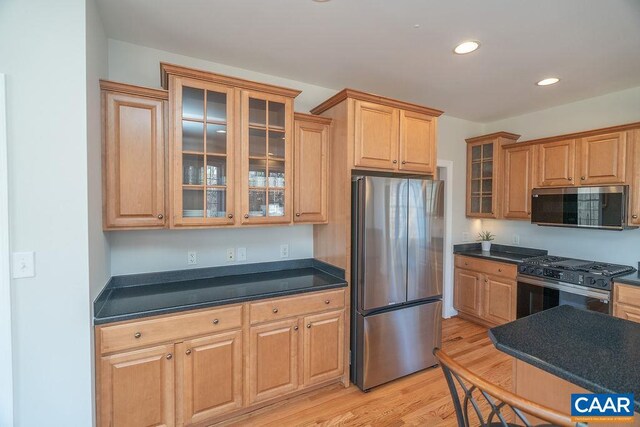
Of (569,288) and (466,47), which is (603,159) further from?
(466,47)

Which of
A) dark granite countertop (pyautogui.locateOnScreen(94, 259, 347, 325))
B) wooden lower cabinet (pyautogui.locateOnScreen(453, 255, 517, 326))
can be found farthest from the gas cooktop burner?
dark granite countertop (pyautogui.locateOnScreen(94, 259, 347, 325))

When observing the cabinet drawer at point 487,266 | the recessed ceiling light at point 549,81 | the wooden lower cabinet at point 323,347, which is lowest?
the wooden lower cabinet at point 323,347

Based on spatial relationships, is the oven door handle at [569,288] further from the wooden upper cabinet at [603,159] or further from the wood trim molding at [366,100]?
the wood trim molding at [366,100]

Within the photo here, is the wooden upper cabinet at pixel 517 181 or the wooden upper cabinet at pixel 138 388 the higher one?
Result: the wooden upper cabinet at pixel 517 181

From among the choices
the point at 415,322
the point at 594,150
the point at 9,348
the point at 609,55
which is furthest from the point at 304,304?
the point at 594,150

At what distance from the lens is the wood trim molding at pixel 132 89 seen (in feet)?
5.99

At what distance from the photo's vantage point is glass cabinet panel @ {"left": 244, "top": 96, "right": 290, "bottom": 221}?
2.22 meters

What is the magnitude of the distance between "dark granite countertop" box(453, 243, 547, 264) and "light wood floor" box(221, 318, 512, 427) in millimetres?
1189

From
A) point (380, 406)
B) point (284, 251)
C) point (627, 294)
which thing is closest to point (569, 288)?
point (627, 294)

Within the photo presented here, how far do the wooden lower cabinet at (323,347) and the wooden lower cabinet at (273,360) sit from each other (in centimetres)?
9

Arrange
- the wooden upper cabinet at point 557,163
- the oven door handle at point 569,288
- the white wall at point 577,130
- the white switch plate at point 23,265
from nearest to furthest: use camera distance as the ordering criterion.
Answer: the white switch plate at point 23,265
the oven door handle at point 569,288
the white wall at point 577,130
the wooden upper cabinet at point 557,163

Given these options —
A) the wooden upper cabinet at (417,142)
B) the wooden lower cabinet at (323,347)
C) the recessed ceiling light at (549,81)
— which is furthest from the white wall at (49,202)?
the recessed ceiling light at (549,81)

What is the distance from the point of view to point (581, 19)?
1.82 meters

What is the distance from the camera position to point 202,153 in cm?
204
